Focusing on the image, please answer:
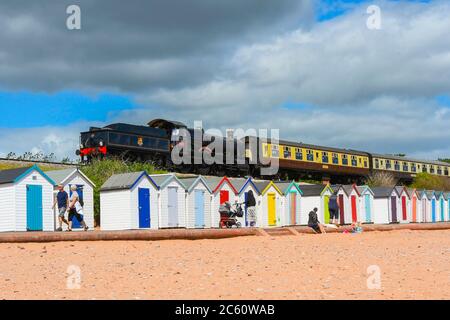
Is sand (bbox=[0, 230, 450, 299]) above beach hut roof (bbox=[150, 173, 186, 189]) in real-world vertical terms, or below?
below

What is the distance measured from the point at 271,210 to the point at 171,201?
732 cm

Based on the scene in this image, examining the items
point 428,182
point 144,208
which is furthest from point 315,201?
point 428,182

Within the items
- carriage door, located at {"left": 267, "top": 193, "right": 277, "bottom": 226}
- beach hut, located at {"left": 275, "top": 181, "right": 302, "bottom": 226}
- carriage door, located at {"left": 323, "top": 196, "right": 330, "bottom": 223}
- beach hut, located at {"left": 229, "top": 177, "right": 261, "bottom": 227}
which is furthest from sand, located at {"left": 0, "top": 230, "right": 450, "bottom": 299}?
carriage door, located at {"left": 323, "top": 196, "right": 330, "bottom": 223}

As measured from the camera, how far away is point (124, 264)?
13555mm

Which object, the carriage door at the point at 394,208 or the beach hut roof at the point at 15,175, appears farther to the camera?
the carriage door at the point at 394,208

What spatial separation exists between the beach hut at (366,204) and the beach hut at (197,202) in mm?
14584

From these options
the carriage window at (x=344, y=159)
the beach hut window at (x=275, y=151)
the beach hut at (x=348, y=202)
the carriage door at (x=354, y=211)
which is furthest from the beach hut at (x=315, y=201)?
the carriage window at (x=344, y=159)

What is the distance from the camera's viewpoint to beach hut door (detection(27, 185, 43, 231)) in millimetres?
24578

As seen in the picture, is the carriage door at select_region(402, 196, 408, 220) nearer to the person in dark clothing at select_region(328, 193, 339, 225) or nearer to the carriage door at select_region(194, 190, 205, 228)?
the person in dark clothing at select_region(328, 193, 339, 225)

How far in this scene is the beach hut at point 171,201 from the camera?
2816 centimetres

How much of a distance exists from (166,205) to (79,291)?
59.1 ft

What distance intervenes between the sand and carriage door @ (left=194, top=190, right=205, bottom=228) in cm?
1148

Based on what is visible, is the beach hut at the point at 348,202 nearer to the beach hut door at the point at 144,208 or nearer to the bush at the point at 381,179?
the beach hut door at the point at 144,208
